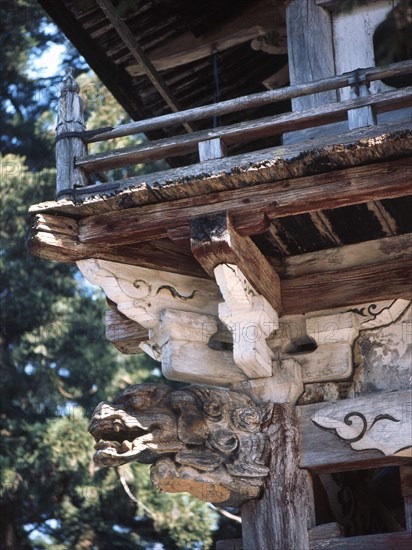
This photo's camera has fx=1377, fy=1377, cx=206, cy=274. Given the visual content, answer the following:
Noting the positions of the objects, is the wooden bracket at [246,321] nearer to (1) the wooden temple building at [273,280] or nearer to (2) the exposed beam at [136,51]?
(1) the wooden temple building at [273,280]

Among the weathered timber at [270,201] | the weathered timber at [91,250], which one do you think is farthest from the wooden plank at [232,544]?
the weathered timber at [270,201]

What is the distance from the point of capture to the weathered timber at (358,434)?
24.6 ft

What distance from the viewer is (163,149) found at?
7.74 meters

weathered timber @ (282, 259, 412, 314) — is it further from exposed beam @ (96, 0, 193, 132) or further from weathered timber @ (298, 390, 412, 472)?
exposed beam @ (96, 0, 193, 132)

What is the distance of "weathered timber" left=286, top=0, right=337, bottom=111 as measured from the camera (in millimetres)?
8219

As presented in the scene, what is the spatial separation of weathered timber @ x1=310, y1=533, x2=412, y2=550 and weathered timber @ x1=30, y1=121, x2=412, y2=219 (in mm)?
1972

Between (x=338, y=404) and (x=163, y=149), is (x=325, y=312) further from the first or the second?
(x=163, y=149)

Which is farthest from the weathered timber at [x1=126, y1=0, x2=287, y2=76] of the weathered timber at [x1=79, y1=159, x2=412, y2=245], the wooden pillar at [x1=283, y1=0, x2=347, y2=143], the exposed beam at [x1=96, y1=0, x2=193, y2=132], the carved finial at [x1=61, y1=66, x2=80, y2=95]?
the weathered timber at [x1=79, y1=159, x2=412, y2=245]

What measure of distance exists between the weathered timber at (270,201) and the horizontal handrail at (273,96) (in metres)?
0.54

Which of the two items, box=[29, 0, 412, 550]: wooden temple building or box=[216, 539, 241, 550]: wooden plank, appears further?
box=[216, 539, 241, 550]: wooden plank

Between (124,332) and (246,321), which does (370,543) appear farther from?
(124,332)

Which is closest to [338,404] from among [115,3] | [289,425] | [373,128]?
[289,425]

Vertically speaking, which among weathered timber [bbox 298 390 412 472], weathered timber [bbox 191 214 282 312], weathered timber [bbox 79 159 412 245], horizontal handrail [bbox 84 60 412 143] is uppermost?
horizontal handrail [bbox 84 60 412 143]

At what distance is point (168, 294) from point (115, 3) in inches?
81.9
